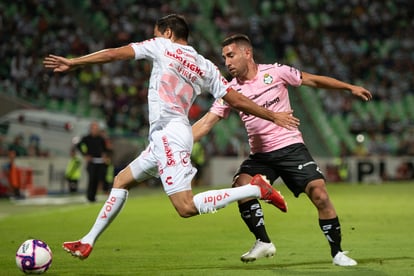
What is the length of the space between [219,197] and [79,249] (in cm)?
139

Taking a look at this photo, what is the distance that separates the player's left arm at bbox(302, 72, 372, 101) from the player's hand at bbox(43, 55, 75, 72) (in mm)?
2605

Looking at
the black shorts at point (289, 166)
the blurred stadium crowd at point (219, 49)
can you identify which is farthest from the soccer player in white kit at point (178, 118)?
the blurred stadium crowd at point (219, 49)

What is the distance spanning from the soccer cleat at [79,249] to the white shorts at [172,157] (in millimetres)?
902

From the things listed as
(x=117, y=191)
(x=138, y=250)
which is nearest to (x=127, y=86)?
(x=138, y=250)

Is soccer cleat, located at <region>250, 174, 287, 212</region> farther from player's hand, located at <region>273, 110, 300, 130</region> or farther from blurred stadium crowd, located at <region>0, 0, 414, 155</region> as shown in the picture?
blurred stadium crowd, located at <region>0, 0, 414, 155</region>

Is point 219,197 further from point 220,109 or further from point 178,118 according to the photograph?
point 220,109

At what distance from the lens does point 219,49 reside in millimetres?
34312

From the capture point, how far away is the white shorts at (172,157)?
→ 8094 mm

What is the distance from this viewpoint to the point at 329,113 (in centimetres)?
3394

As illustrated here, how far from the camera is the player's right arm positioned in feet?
24.6

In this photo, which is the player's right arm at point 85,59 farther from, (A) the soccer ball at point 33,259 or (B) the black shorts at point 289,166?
(B) the black shorts at point 289,166

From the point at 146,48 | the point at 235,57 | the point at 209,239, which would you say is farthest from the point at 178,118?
the point at 209,239

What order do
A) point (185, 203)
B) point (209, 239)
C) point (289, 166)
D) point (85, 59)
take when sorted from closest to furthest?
point (85, 59) → point (185, 203) → point (289, 166) → point (209, 239)

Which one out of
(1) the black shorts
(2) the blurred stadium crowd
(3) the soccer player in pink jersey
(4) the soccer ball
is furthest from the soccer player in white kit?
(2) the blurred stadium crowd
